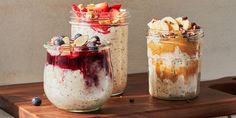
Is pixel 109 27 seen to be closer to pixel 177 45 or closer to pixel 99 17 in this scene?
pixel 99 17

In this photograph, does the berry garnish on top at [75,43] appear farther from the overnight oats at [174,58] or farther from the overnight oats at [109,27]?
the overnight oats at [174,58]

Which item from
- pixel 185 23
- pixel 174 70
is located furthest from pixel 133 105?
pixel 185 23

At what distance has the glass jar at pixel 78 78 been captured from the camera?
1.21 metres

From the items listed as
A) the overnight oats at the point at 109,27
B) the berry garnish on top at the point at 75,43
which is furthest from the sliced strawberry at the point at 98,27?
the berry garnish on top at the point at 75,43

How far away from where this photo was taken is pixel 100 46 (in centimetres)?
124

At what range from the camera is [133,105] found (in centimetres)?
131

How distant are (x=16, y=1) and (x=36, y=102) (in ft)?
1.47

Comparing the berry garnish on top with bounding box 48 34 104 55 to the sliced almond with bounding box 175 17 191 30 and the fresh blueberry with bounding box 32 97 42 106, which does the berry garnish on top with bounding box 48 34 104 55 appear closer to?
the fresh blueberry with bounding box 32 97 42 106

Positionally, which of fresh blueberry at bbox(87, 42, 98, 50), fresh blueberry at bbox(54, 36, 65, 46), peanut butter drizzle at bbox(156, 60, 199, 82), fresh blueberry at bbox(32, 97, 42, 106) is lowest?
fresh blueberry at bbox(32, 97, 42, 106)

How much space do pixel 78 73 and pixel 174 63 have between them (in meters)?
0.26

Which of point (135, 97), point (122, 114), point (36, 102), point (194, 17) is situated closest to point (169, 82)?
point (135, 97)

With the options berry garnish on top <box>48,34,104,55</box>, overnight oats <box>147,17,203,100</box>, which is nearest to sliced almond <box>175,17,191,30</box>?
overnight oats <box>147,17,203,100</box>

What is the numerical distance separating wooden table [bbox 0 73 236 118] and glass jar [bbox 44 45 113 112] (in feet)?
0.09

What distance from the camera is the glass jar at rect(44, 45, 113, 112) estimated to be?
121 centimetres
